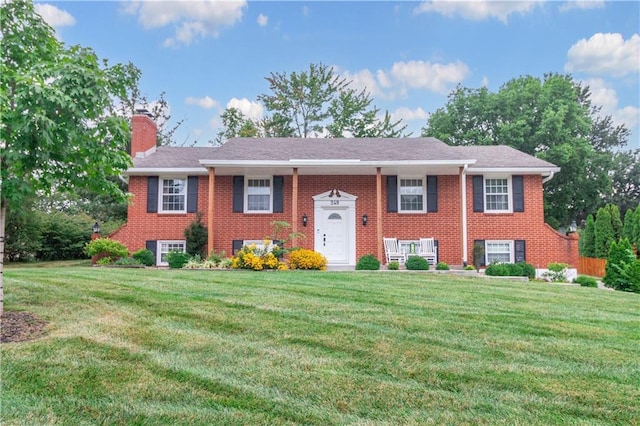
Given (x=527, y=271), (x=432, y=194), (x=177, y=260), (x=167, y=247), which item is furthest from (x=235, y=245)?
(x=527, y=271)

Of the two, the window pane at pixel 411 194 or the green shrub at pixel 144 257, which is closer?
the green shrub at pixel 144 257

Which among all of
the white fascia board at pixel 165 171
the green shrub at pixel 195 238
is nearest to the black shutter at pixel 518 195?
the green shrub at pixel 195 238

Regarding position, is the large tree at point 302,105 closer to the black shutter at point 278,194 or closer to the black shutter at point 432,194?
the black shutter at point 278,194

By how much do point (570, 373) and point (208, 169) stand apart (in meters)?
11.7

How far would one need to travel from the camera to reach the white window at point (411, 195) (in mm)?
14234

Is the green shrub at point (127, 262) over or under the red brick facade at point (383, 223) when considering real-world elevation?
under

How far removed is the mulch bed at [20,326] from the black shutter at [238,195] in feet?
31.0

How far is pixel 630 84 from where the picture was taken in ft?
63.3

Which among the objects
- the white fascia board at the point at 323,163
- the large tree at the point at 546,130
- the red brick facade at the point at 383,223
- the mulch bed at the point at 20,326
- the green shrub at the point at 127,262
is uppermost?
the large tree at the point at 546,130

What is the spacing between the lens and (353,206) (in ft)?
46.8

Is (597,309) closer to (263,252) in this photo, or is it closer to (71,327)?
(71,327)

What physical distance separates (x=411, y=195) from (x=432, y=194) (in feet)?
2.22

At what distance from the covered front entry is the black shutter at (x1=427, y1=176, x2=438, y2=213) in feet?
8.00

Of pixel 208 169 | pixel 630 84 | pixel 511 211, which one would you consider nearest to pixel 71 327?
pixel 208 169
